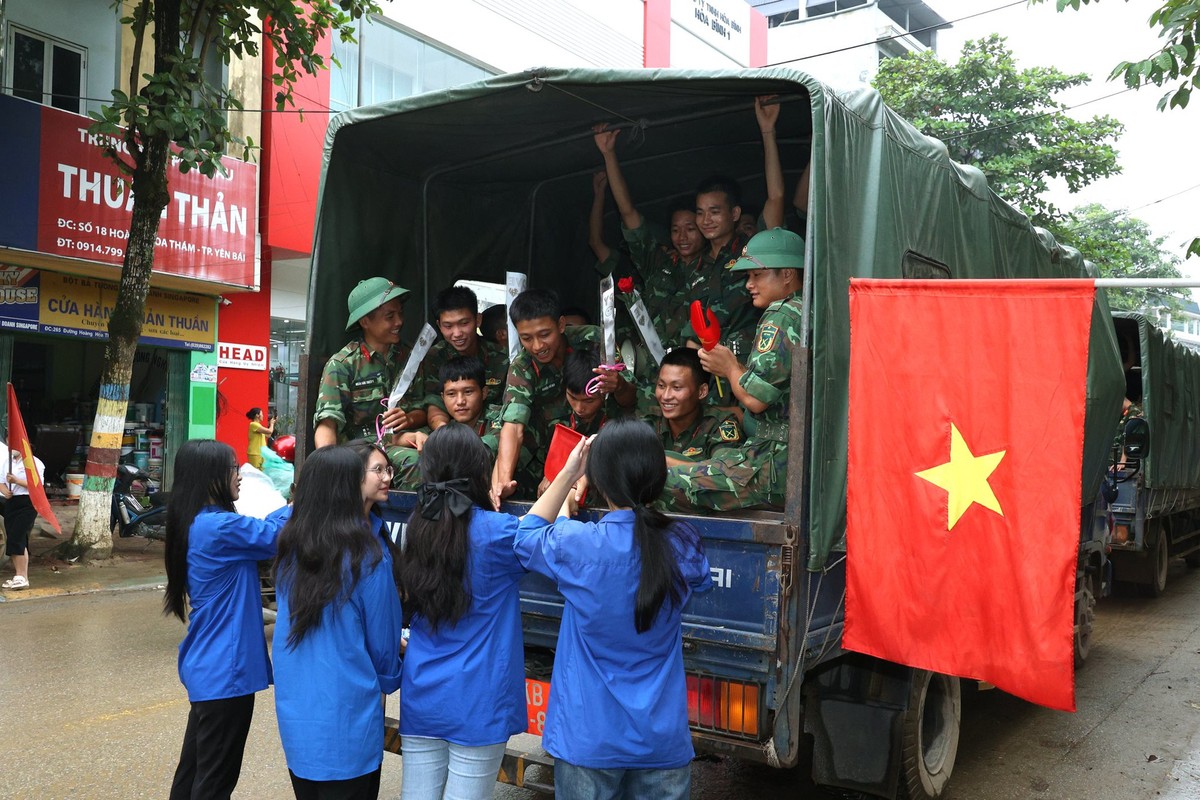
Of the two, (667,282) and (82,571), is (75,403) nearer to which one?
(82,571)

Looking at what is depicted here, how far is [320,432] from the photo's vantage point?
14.4 feet

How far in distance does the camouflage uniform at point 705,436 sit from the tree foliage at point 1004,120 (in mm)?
16132

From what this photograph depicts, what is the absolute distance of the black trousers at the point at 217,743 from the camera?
3164 millimetres

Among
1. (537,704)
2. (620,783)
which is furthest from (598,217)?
(620,783)

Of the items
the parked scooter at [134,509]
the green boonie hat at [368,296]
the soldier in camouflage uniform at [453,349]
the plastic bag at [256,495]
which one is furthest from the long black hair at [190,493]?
the parked scooter at [134,509]

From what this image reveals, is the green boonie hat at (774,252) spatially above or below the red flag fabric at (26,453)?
above

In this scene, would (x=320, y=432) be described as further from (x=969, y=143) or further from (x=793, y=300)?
(x=969, y=143)

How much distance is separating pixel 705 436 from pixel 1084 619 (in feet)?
13.1

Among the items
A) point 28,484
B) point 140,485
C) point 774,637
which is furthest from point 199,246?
point 774,637

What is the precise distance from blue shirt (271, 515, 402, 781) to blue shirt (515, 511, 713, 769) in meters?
0.48

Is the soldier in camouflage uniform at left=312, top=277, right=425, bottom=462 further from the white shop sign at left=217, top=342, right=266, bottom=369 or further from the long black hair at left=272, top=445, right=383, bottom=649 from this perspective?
the white shop sign at left=217, top=342, right=266, bottom=369

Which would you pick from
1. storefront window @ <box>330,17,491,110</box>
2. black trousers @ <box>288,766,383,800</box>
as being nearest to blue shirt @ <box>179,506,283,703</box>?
black trousers @ <box>288,766,383,800</box>

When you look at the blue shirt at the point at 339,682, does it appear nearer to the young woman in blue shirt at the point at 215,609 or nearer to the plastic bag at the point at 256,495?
the young woman in blue shirt at the point at 215,609

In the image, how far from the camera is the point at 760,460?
12.2ft
